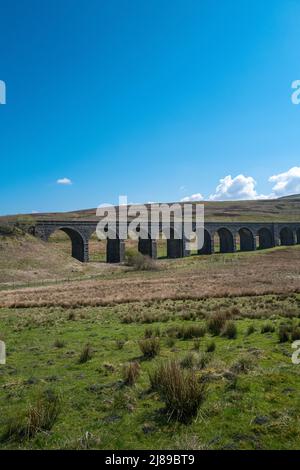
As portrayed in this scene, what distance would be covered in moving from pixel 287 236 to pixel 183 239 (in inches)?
1154

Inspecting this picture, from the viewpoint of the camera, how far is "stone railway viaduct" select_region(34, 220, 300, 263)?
50.8 m

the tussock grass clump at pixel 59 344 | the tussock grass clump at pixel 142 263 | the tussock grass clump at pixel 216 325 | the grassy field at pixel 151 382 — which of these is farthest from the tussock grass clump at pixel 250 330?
the tussock grass clump at pixel 142 263

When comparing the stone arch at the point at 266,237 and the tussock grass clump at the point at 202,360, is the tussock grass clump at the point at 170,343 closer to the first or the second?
the tussock grass clump at the point at 202,360

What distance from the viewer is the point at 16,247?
41.2 m

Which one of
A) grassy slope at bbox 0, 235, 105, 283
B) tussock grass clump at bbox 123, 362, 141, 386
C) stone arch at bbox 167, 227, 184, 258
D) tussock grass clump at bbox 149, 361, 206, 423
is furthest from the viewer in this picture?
stone arch at bbox 167, 227, 184, 258

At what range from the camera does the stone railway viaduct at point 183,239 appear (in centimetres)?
5075

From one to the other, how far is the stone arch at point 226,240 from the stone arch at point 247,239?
389 centimetres

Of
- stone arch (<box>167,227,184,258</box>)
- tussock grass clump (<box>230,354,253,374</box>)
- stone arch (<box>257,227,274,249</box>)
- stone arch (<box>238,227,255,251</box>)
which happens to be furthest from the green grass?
stone arch (<box>257,227,274,249</box>)

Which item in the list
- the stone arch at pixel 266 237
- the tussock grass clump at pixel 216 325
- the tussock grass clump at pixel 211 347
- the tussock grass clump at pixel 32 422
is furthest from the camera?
the stone arch at pixel 266 237

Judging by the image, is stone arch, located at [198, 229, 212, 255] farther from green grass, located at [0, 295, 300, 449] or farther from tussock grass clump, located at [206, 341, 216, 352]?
tussock grass clump, located at [206, 341, 216, 352]

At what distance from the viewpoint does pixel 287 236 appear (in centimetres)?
7844

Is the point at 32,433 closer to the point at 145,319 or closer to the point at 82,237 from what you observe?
the point at 145,319

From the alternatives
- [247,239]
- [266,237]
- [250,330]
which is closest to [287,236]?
[266,237]
